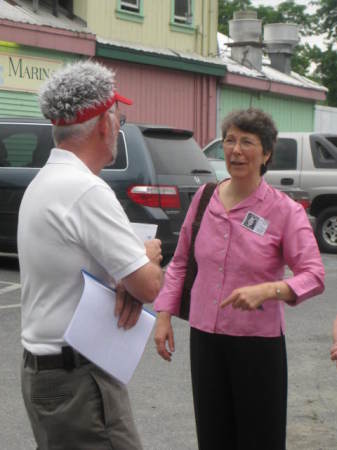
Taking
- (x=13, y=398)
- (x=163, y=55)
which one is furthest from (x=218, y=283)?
(x=163, y=55)

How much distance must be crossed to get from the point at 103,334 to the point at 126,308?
0.34 feet

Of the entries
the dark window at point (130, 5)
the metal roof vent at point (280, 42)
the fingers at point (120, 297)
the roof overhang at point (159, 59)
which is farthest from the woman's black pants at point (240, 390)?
the metal roof vent at point (280, 42)

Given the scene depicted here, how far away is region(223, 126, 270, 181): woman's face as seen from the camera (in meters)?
3.88

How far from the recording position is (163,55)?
2359cm

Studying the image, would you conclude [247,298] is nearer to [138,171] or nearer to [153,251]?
[153,251]

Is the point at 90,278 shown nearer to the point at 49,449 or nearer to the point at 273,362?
the point at 49,449

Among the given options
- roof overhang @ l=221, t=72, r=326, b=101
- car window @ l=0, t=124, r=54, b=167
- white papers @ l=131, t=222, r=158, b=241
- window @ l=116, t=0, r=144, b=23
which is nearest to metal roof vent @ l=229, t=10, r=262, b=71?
roof overhang @ l=221, t=72, r=326, b=101

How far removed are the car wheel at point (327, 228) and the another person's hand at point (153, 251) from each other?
13.3 m

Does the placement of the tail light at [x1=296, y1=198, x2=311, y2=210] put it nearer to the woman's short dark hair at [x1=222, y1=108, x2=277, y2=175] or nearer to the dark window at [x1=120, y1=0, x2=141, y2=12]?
the dark window at [x1=120, y1=0, x2=141, y2=12]

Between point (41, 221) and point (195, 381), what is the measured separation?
4.05 ft

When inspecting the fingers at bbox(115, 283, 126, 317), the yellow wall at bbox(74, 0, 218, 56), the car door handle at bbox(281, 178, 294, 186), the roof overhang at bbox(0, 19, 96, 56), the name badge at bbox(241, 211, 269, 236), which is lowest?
the car door handle at bbox(281, 178, 294, 186)

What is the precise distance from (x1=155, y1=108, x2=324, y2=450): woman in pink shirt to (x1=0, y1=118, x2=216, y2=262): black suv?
7.56 m

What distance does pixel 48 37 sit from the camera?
67.4ft

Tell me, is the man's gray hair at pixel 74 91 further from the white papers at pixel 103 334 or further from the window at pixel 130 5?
the window at pixel 130 5
